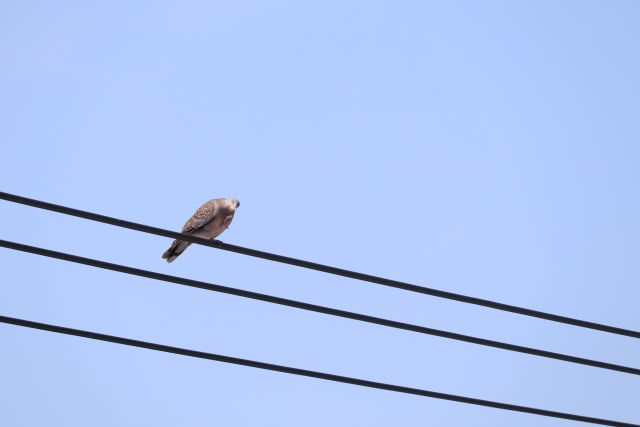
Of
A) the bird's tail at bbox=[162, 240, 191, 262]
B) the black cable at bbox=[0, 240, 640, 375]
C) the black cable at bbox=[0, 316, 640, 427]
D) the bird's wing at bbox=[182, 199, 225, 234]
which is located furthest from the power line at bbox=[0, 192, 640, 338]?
the bird's wing at bbox=[182, 199, 225, 234]

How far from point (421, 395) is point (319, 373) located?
67 centimetres

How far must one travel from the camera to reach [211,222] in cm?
867

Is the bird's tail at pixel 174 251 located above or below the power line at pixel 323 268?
above

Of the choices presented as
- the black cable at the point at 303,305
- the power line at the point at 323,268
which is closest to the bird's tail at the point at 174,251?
the power line at the point at 323,268

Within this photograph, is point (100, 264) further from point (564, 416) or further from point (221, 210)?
point (221, 210)

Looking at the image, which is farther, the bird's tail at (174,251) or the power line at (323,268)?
the bird's tail at (174,251)

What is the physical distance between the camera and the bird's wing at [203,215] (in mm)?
8734

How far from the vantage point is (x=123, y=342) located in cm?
392

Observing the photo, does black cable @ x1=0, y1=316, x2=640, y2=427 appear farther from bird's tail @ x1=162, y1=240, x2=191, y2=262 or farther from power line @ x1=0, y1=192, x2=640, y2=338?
bird's tail @ x1=162, y1=240, x2=191, y2=262

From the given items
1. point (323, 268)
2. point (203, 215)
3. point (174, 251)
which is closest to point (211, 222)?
point (203, 215)

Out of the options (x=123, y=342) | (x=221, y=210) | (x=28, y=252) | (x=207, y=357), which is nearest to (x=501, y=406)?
(x=207, y=357)

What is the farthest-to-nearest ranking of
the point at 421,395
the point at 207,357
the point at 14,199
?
the point at 421,395, the point at 207,357, the point at 14,199

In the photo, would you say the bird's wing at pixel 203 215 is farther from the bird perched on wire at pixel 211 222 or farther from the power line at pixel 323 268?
the power line at pixel 323 268

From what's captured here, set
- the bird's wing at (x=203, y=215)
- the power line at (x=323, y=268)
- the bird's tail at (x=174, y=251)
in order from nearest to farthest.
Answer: the power line at (x=323, y=268)
the bird's tail at (x=174, y=251)
the bird's wing at (x=203, y=215)
